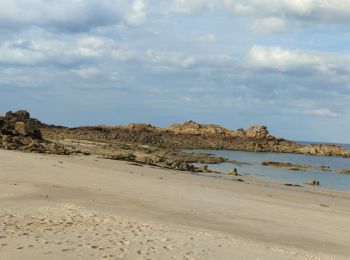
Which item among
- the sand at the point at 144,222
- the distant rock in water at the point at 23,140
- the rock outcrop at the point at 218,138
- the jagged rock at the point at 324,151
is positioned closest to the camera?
the sand at the point at 144,222

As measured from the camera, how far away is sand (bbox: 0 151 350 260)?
307 inches

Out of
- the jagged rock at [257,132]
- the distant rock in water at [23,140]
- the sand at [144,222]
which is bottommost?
the sand at [144,222]

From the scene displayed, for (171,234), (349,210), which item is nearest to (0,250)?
(171,234)

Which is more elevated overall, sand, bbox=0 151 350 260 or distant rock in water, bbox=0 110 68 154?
distant rock in water, bbox=0 110 68 154

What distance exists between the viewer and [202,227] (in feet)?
34.6

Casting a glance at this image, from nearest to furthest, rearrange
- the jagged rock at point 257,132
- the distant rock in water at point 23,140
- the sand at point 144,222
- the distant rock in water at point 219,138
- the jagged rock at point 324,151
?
the sand at point 144,222
the distant rock in water at point 23,140
the distant rock in water at point 219,138
the jagged rock at point 324,151
the jagged rock at point 257,132

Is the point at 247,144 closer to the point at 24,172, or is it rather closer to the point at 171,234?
the point at 24,172

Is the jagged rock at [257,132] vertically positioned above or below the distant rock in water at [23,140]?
above

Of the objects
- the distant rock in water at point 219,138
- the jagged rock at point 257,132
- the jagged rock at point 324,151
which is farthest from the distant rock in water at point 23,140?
the jagged rock at point 324,151

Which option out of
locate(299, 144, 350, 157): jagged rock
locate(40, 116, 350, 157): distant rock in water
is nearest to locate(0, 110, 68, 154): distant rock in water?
locate(40, 116, 350, 157): distant rock in water

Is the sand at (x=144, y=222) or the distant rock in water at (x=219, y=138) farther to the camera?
the distant rock in water at (x=219, y=138)

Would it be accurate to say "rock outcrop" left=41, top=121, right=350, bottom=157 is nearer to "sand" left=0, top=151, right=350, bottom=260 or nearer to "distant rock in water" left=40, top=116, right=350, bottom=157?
"distant rock in water" left=40, top=116, right=350, bottom=157

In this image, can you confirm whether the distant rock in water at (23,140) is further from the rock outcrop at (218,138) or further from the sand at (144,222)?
the rock outcrop at (218,138)

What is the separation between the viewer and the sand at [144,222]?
7793 mm
